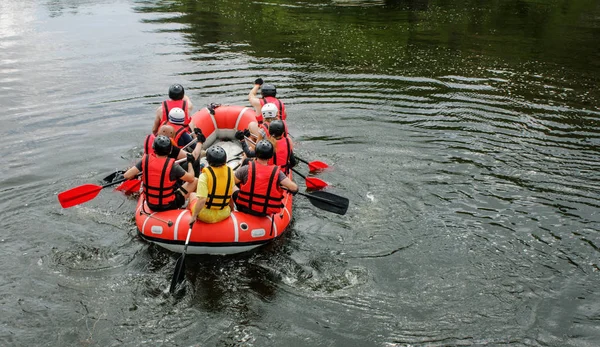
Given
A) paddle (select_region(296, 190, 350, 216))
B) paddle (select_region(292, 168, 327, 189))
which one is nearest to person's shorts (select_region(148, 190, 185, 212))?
paddle (select_region(296, 190, 350, 216))

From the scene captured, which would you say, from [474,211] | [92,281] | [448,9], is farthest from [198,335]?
[448,9]

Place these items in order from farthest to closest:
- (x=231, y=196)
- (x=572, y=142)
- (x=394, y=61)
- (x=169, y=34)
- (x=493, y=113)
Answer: (x=169, y=34)
(x=394, y=61)
(x=493, y=113)
(x=572, y=142)
(x=231, y=196)

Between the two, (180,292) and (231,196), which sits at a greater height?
(231,196)

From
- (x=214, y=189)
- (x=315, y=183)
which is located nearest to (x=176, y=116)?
(x=214, y=189)

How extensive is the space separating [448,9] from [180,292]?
24.7 m

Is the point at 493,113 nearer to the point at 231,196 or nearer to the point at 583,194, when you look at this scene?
the point at 583,194

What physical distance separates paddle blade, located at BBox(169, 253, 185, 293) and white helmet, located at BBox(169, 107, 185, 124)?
10.7 feet

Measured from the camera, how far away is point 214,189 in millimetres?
8133

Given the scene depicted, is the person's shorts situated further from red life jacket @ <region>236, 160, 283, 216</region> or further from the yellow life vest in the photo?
red life jacket @ <region>236, 160, 283, 216</region>

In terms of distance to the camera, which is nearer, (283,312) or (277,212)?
(283,312)

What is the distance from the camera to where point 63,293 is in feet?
25.1

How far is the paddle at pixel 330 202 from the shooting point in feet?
29.9

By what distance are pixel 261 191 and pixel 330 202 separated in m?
1.33

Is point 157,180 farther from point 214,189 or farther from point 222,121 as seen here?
point 222,121
